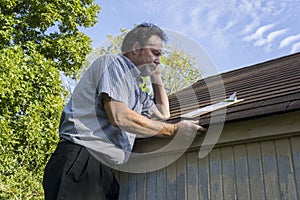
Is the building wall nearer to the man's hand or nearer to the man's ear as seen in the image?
the man's hand

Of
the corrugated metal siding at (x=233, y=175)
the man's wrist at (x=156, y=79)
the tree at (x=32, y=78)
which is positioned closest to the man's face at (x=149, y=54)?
the man's wrist at (x=156, y=79)

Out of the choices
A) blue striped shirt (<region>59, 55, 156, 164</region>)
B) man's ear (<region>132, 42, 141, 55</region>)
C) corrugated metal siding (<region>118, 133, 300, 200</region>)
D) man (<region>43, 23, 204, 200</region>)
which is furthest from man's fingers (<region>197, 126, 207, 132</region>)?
man's ear (<region>132, 42, 141, 55</region>)

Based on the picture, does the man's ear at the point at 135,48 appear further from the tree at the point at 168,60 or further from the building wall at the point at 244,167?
the building wall at the point at 244,167

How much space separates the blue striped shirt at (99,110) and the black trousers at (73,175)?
0.22 feet

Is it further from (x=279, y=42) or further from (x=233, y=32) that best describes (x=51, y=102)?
(x=279, y=42)

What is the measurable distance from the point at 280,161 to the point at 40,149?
6.30 metres

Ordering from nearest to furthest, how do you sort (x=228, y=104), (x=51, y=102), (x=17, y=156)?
(x=228, y=104) < (x=17, y=156) < (x=51, y=102)

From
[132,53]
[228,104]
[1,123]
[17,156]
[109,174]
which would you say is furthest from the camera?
[17,156]

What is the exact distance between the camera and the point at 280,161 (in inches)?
96.6

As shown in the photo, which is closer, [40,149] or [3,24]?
[40,149]

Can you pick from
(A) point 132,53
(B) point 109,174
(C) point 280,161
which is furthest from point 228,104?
(B) point 109,174

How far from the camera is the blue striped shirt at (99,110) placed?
2.19 metres

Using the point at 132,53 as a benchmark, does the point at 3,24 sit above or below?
above

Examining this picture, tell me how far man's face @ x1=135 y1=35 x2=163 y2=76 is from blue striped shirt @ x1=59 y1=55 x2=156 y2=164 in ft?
0.68
